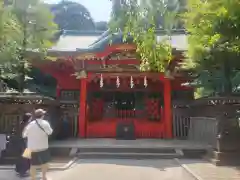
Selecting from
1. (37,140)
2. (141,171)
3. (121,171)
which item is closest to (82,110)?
(121,171)

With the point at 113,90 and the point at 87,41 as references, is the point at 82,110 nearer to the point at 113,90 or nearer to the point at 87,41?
the point at 113,90

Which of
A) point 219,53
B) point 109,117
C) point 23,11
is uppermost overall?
point 23,11

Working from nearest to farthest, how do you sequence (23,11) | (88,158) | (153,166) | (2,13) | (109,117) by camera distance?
(2,13) < (153,166) < (88,158) < (23,11) < (109,117)

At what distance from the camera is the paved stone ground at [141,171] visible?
27.5 ft

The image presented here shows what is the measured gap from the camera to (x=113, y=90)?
17578 mm

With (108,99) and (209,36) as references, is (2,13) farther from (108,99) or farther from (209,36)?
(108,99)

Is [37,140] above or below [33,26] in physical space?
below

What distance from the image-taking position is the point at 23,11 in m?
12.7

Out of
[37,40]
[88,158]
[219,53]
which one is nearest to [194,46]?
[219,53]

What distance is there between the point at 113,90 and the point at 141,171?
8.69 m

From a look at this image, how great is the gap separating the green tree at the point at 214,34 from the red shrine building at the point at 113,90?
13.0 feet

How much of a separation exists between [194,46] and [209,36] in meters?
1.46

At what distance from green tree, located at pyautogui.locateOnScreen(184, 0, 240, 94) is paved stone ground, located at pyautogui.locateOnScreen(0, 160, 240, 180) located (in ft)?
11.1

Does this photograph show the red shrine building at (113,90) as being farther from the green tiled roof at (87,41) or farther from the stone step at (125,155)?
the stone step at (125,155)
